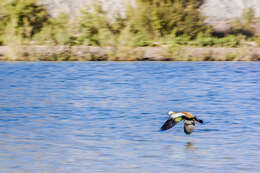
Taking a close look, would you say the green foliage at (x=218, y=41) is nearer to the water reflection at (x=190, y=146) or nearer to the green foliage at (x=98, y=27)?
the green foliage at (x=98, y=27)

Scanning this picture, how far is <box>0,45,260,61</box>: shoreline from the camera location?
2067cm

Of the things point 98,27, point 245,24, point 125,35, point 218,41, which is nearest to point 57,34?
point 98,27

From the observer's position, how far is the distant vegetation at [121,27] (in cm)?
2150

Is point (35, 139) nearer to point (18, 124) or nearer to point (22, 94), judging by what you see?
point (18, 124)

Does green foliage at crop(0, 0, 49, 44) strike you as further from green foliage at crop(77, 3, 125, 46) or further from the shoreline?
green foliage at crop(77, 3, 125, 46)

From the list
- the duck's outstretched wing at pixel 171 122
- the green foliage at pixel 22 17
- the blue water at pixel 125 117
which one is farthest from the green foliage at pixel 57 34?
the duck's outstretched wing at pixel 171 122

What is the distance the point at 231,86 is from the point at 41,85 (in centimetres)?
465

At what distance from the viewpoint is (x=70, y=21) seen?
23969 mm

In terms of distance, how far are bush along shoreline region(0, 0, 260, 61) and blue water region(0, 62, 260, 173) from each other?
1025mm

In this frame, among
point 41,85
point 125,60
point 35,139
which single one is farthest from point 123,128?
point 125,60

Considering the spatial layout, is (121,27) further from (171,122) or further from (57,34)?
(171,122)

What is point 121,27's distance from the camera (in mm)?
23172

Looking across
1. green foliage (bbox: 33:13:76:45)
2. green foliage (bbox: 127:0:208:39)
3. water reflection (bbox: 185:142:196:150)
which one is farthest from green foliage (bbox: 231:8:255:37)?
water reflection (bbox: 185:142:196:150)

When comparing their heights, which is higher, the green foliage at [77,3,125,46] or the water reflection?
the green foliage at [77,3,125,46]
